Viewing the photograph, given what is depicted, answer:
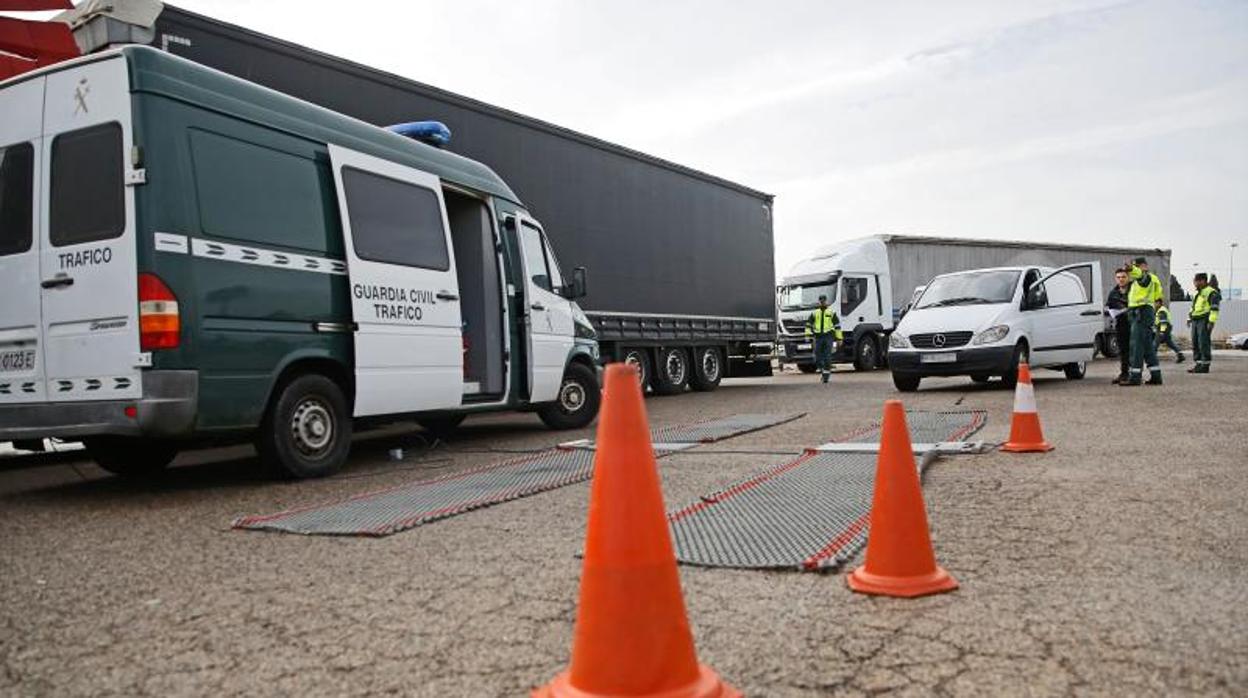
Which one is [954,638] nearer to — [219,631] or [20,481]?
[219,631]

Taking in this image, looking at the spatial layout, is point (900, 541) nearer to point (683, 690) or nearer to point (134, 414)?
point (683, 690)

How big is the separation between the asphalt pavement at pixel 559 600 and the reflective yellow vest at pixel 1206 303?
12264 millimetres

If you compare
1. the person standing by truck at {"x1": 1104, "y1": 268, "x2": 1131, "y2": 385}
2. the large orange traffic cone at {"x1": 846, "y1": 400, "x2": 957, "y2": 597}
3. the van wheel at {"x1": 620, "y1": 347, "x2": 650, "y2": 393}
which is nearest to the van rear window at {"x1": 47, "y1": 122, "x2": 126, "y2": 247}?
the large orange traffic cone at {"x1": 846, "y1": 400, "x2": 957, "y2": 597}

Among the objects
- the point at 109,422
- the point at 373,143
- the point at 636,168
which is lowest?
the point at 109,422

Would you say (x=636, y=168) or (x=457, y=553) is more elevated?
(x=636, y=168)

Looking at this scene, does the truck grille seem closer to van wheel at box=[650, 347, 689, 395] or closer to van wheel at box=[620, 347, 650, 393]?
van wheel at box=[650, 347, 689, 395]

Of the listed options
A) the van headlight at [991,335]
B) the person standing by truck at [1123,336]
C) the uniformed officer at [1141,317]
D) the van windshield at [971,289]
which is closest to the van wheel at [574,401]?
the van headlight at [991,335]

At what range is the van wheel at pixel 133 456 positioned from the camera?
6621mm

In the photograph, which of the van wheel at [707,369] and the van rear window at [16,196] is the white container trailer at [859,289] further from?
the van rear window at [16,196]

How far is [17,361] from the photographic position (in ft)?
18.7

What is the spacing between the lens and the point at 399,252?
714 centimetres

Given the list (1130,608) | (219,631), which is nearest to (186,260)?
(219,631)

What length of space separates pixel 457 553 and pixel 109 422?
269 centimetres

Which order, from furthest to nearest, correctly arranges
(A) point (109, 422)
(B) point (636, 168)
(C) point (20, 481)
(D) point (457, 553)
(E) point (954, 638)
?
1. (B) point (636, 168)
2. (C) point (20, 481)
3. (A) point (109, 422)
4. (D) point (457, 553)
5. (E) point (954, 638)
